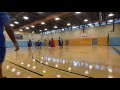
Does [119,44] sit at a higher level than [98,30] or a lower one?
lower

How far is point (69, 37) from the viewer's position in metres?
28.9

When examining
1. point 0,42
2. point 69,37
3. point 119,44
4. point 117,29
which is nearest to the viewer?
point 0,42
